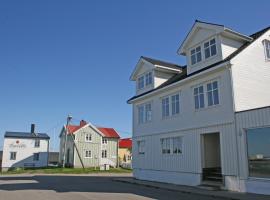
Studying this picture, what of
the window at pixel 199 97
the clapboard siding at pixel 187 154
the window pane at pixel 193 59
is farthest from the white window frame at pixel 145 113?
the window at pixel 199 97

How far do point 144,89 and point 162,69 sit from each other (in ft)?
7.73

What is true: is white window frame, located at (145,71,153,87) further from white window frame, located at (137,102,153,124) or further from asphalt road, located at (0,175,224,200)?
asphalt road, located at (0,175,224,200)

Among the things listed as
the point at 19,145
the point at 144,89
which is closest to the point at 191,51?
the point at 144,89

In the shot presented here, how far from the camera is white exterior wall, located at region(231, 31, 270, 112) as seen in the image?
14742 mm

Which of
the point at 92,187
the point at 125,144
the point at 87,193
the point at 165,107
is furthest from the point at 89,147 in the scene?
the point at 87,193

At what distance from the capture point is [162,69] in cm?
2238

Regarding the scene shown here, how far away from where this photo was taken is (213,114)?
51.2 ft

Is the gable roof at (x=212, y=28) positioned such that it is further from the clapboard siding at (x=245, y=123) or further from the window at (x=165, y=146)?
the window at (x=165, y=146)

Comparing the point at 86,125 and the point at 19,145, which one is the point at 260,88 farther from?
the point at 19,145

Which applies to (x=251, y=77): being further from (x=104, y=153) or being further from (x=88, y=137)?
(x=104, y=153)

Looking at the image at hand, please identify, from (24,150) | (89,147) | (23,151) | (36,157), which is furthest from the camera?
(36,157)

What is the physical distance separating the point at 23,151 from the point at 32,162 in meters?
2.37

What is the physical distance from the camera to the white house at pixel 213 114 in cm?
1361

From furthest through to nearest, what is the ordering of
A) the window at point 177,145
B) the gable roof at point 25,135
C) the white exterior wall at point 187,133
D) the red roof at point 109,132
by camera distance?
the red roof at point 109,132, the gable roof at point 25,135, the window at point 177,145, the white exterior wall at point 187,133
